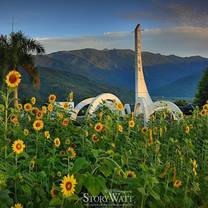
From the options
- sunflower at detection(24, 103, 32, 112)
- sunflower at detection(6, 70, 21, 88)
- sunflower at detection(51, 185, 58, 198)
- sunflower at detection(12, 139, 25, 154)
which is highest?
sunflower at detection(6, 70, 21, 88)

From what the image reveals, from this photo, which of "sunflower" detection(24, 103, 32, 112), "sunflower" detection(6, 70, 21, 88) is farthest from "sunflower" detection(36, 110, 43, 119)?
"sunflower" detection(6, 70, 21, 88)

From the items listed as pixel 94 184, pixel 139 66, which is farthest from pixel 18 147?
pixel 139 66

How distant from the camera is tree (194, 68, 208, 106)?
30172mm

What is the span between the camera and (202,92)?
30438 mm

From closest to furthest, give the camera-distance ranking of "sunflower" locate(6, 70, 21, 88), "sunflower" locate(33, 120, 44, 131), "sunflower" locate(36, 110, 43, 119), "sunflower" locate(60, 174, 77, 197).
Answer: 1. "sunflower" locate(60, 174, 77, 197)
2. "sunflower" locate(6, 70, 21, 88)
3. "sunflower" locate(33, 120, 44, 131)
4. "sunflower" locate(36, 110, 43, 119)

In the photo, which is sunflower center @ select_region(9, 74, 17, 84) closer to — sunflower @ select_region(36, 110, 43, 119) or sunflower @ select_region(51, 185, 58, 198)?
sunflower @ select_region(51, 185, 58, 198)

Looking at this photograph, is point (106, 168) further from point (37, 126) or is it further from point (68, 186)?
point (37, 126)

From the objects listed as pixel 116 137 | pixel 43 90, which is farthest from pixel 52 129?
pixel 43 90

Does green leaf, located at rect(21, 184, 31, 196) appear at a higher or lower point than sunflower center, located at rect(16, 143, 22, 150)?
lower

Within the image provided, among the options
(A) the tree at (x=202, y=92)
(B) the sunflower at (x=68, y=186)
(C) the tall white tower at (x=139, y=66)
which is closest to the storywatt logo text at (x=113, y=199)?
(B) the sunflower at (x=68, y=186)

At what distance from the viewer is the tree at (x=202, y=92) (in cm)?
3017

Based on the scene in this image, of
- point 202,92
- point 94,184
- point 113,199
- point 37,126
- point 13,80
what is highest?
point 13,80

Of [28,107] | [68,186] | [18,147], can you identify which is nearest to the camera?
[68,186]

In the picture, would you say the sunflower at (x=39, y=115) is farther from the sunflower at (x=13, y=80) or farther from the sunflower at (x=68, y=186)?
the sunflower at (x=68, y=186)
